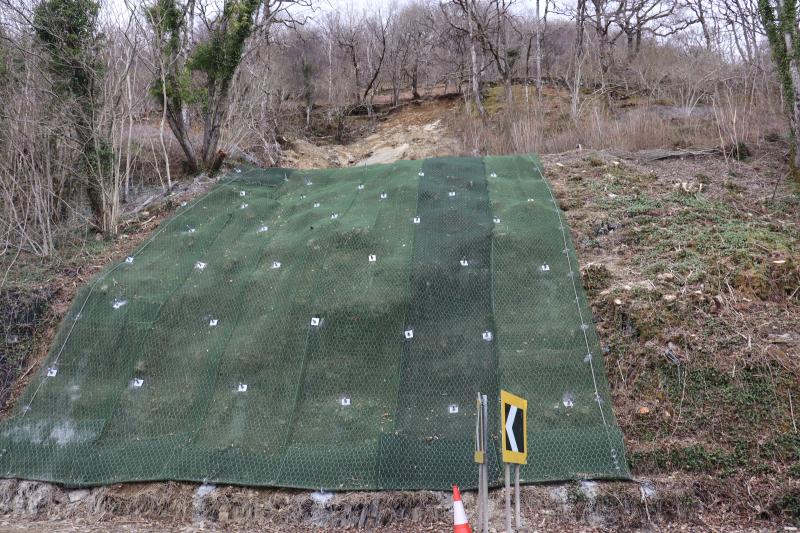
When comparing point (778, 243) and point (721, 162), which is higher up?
point (721, 162)

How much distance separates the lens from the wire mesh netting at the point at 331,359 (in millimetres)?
5000

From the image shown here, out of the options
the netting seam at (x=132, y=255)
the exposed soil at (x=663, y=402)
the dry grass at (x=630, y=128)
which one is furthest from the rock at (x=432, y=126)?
the exposed soil at (x=663, y=402)

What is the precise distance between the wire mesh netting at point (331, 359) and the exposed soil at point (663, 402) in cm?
19

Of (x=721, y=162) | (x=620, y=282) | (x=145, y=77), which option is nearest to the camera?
(x=620, y=282)

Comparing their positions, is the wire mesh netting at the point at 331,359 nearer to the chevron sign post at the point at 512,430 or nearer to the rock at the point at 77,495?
the rock at the point at 77,495

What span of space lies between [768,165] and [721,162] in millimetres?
620

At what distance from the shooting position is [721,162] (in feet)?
29.7

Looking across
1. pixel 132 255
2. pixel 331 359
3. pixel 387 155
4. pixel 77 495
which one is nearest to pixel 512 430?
pixel 331 359

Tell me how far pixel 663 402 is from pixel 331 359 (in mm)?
3005

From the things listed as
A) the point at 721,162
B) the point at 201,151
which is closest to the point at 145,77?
the point at 201,151

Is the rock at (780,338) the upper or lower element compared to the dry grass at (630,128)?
lower

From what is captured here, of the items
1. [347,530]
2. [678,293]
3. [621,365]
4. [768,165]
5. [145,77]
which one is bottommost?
[347,530]

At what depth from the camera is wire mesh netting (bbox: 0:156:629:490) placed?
5000 millimetres

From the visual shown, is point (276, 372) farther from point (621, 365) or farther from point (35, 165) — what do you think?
point (35, 165)
